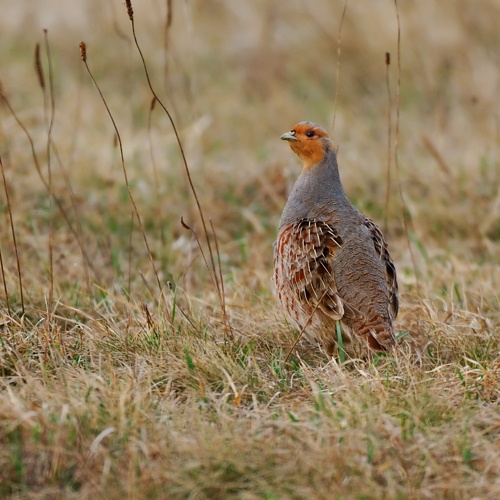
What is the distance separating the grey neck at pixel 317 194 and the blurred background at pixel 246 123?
0.40 metres

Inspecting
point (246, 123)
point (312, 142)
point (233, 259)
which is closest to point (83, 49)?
point (312, 142)

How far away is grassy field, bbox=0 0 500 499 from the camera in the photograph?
2.84 m

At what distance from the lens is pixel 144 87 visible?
8.78 meters

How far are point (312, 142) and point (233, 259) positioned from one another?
5.04ft

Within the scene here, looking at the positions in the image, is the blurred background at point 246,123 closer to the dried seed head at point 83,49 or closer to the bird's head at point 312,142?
the bird's head at point 312,142

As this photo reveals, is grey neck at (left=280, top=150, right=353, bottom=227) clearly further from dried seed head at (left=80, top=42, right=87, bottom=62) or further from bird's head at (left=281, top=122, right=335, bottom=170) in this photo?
dried seed head at (left=80, top=42, right=87, bottom=62)

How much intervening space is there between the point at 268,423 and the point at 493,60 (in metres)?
6.23

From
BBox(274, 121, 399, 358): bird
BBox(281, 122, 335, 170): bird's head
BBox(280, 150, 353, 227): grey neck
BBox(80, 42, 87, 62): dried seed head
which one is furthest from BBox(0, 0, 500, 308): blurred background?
BBox(80, 42, 87, 62): dried seed head

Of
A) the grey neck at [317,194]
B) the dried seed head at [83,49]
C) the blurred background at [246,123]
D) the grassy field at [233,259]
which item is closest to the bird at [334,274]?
the grey neck at [317,194]

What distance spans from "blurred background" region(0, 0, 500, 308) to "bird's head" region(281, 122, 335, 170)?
0.23 metres

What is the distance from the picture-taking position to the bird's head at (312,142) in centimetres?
419

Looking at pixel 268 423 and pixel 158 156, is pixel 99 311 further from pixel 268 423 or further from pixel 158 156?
pixel 158 156

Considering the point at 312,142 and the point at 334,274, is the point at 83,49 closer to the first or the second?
the point at 312,142

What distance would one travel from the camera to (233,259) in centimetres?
557
